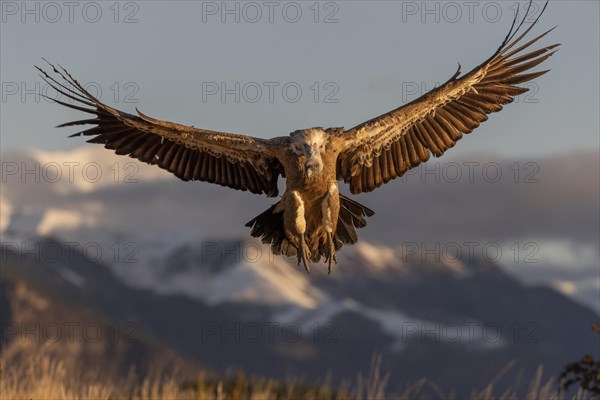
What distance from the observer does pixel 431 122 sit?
11.2m

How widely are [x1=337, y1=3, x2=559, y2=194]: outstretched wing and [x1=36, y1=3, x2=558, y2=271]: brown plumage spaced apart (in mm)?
10

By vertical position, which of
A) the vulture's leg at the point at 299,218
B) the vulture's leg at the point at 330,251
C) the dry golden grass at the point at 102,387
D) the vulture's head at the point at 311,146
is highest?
the vulture's head at the point at 311,146

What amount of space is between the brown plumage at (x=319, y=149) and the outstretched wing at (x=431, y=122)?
0.01 meters

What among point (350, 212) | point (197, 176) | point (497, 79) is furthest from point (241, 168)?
point (497, 79)

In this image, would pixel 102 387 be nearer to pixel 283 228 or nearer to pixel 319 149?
pixel 283 228

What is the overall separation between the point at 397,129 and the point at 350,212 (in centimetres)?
95

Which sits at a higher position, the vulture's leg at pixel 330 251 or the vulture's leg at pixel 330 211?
the vulture's leg at pixel 330 211

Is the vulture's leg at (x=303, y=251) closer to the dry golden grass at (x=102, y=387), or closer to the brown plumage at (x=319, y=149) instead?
the brown plumage at (x=319, y=149)

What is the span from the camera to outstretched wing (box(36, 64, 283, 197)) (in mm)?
10234

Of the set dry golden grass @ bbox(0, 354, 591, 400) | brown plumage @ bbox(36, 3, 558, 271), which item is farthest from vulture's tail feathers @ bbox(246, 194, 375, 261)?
dry golden grass @ bbox(0, 354, 591, 400)

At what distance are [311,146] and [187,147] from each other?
6.65ft

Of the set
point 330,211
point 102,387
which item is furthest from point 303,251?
point 102,387

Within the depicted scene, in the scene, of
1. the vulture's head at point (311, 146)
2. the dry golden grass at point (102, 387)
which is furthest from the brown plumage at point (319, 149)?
the dry golden grass at point (102, 387)

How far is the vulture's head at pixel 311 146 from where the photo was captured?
927 centimetres
